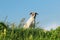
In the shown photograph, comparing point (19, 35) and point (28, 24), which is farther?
point (28, 24)

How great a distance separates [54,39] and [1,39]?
6.91ft

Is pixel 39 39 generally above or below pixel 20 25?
below

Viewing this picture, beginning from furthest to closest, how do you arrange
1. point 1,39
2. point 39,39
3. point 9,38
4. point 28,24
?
point 28,24, point 39,39, point 9,38, point 1,39

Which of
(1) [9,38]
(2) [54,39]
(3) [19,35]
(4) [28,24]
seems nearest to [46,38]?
(2) [54,39]

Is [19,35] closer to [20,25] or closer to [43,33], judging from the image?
[43,33]

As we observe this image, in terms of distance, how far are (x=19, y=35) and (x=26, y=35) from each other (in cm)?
24

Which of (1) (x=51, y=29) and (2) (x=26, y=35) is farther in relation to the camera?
(1) (x=51, y=29)

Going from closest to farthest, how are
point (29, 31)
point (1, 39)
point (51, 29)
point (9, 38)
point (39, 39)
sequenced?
point (1, 39), point (9, 38), point (39, 39), point (29, 31), point (51, 29)

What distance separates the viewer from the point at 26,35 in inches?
331

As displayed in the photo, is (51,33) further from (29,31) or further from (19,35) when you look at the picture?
(19,35)

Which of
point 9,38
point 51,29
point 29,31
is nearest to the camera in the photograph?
point 9,38

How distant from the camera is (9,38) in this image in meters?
7.25

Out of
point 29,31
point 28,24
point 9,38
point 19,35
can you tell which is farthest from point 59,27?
point 28,24

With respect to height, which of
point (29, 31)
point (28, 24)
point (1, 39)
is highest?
point (28, 24)
